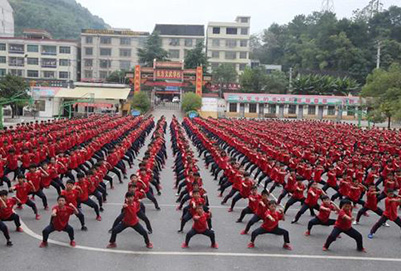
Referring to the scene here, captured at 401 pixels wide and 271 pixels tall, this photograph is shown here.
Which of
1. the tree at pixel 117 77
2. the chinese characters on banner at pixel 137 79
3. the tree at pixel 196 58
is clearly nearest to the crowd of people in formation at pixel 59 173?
the chinese characters on banner at pixel 137 79

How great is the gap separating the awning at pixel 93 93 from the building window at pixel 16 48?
61.0 ft

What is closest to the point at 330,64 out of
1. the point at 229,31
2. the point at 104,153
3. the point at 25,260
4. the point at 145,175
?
the point at 229,31

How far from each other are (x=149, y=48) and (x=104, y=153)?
152 ft

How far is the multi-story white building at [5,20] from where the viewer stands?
Result: 67688 millimetres

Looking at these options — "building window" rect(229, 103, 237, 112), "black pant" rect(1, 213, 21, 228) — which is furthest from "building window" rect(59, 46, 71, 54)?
"black pant" rect(1, 213, 21, 228)

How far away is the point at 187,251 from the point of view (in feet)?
28.0

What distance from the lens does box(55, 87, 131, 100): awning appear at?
46312 millimetres

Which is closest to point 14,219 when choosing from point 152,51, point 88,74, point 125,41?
point 152,51

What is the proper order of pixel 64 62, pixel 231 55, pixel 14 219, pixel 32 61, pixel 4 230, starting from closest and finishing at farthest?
pixel 4 230
pixel 14 219
pixel 32 61
pixel 64 62
pixel 231 55

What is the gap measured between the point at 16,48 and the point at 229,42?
3250cm

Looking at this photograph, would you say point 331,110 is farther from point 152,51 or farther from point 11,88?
point 11,88

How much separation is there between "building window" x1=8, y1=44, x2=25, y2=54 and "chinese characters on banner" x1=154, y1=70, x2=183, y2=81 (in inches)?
889

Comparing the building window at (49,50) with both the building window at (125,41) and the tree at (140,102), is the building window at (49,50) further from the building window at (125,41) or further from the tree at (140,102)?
Answer: the tree at (140,102)

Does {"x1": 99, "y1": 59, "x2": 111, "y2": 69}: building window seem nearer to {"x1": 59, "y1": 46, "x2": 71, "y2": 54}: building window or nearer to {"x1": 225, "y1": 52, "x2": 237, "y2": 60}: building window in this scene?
{"x1": 59, "y1": 46, "x2": 71, "y2": 54}: building window
